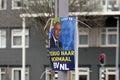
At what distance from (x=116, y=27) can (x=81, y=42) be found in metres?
3.04

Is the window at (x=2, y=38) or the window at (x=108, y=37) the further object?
the window at (x=2, y=38)

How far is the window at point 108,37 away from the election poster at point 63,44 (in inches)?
1114

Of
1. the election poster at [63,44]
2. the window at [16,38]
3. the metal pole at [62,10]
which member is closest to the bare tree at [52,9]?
the window at [16,38]

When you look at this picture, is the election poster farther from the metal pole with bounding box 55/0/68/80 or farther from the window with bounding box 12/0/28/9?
the window with bounding box 12/0/28/9

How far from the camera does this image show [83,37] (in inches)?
1682

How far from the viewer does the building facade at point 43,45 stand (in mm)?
41625

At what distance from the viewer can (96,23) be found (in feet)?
135

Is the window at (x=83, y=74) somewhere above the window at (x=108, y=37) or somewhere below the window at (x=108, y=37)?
below

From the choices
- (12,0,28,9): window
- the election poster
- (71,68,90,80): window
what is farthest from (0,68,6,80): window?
the election poster

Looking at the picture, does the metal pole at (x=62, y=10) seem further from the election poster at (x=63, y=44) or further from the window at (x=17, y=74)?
the window at (x=17, y=74)

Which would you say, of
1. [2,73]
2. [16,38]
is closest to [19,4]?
[16,38]

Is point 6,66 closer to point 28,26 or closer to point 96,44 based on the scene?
point 28,26

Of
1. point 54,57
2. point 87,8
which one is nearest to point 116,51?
point 87,8

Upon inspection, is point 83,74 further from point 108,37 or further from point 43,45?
point 43,45
